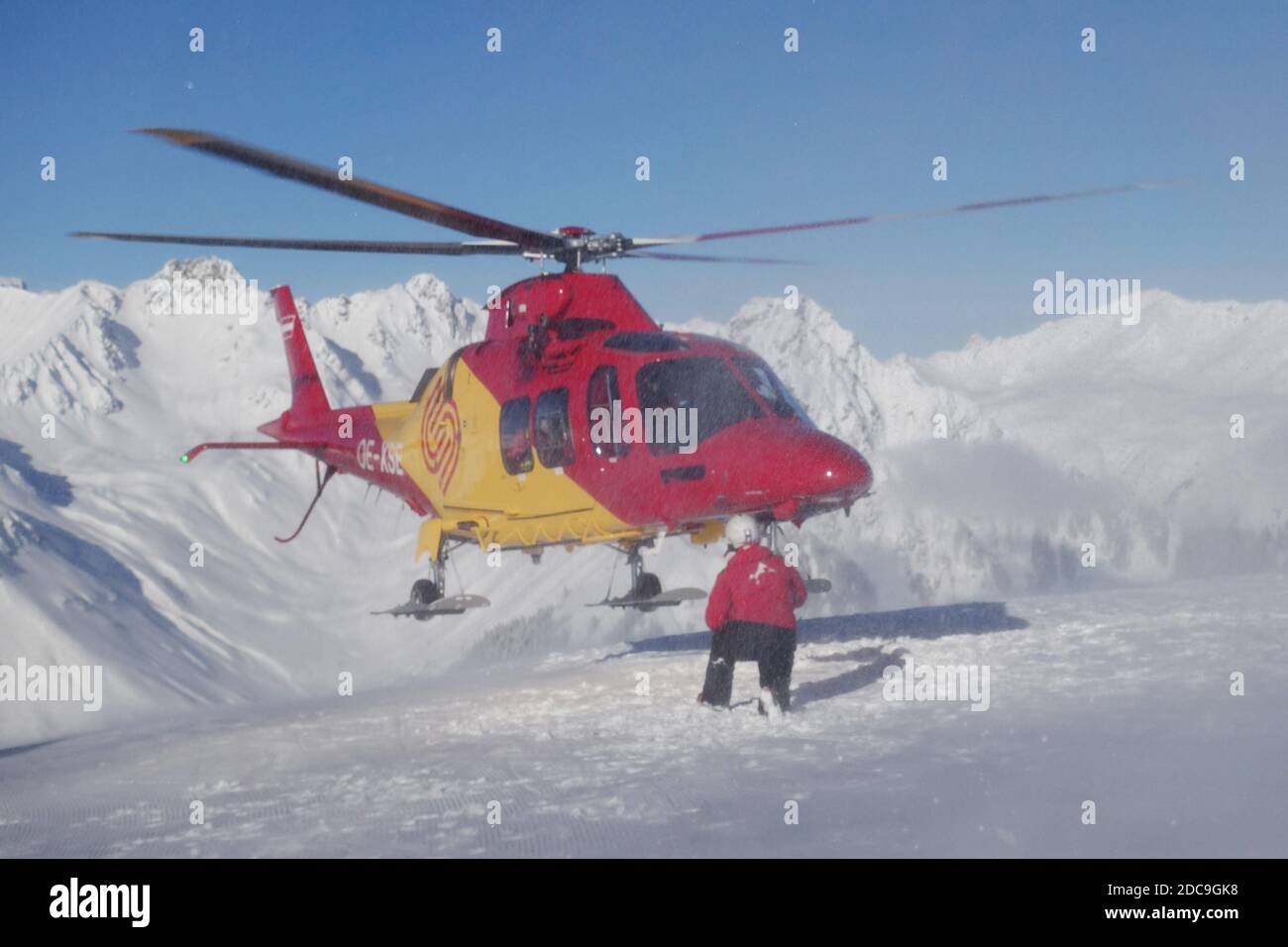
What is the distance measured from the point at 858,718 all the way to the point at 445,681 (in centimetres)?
738

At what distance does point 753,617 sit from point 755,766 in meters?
2.06

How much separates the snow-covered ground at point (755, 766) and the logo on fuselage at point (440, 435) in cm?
374

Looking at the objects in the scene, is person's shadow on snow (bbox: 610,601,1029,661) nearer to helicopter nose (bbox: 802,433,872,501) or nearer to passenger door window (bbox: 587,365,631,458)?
helicopter nose (bbox: 802,433,872,501)

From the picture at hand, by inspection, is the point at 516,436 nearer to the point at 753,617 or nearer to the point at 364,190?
the point at 364,190

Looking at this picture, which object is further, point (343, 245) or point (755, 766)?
point (343, 245)

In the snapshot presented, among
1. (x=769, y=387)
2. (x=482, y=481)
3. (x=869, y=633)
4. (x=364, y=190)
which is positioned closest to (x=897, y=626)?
(x=869, y=633)

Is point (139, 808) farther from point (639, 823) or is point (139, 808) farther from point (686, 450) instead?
point (686, 450)

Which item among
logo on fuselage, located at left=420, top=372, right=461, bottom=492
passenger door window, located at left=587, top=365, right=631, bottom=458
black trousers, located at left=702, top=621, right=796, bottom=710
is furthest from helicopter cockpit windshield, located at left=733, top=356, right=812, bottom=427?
logo on fuselage, located at left=420, top=372, right=461, bottom=492

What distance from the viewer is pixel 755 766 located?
755 cm

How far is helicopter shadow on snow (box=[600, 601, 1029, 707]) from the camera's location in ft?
35.6

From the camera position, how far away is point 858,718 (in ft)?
29.5

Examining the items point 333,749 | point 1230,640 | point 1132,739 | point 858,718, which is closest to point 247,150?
point 333,749

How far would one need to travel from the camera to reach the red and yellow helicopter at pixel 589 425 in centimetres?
1157

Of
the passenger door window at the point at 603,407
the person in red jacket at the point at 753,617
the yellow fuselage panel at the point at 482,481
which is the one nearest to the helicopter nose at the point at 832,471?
the person in red jacket at the point at 753,617
